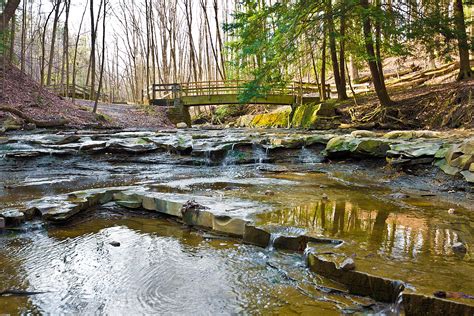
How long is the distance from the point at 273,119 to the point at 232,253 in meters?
18.7

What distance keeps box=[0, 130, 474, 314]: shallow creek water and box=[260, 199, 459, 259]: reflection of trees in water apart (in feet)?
0.04

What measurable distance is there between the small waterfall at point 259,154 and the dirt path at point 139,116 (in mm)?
10282

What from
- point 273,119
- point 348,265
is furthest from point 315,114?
point 348,265

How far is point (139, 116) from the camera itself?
21578mm

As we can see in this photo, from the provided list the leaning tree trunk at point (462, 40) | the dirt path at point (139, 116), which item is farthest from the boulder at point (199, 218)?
the dirt path at point (139, 116)

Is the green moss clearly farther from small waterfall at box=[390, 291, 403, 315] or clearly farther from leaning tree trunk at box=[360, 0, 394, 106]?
small waterfall at box=[390, 291, 403, 315]

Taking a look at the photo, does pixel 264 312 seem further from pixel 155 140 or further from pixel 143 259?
pixel 155 140

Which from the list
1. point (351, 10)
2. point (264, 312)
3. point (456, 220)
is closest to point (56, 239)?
point (264, 312)

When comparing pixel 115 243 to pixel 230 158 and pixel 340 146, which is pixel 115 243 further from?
pixel 340 146

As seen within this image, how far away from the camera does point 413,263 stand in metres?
2.90

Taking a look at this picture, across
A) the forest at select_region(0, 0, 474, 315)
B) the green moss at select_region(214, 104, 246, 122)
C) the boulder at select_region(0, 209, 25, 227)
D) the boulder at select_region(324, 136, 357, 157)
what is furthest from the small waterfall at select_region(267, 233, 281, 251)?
the green moss at select_region(214, 104, 246, 122)

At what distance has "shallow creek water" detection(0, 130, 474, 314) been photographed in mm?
2742

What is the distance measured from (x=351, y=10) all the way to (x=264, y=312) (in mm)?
9567

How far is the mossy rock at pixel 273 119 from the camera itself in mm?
20780
